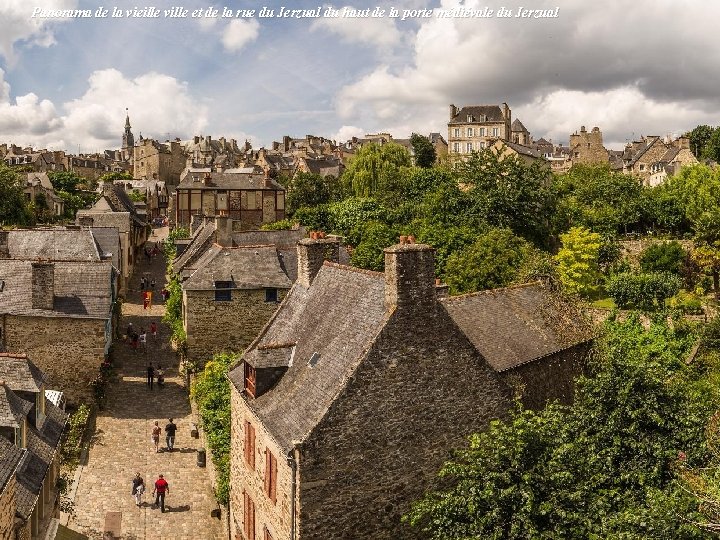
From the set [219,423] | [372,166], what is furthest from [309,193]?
[219,423]

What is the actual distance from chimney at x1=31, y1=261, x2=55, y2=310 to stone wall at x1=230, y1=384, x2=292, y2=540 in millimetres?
14018

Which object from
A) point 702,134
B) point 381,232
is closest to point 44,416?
point 381,232

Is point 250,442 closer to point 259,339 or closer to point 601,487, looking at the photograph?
point 259,339

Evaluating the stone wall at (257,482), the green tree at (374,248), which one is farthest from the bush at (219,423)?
the green tree at (374,248)

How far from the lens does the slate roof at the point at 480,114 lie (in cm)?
9988

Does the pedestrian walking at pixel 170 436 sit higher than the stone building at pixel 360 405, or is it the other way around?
the stone building at pixel 360 405

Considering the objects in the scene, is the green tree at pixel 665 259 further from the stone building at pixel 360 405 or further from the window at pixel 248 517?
the window at pixel 248 517

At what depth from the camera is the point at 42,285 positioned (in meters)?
28.1

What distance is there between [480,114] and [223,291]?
78464mm

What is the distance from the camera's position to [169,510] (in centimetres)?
2119

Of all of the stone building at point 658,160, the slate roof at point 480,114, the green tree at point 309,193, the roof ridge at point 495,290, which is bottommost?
the roof ridge at point 495,290

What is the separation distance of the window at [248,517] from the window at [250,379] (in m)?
2.89

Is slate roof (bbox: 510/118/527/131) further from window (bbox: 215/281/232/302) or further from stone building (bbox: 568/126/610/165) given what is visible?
window (bbox: 215/281/232/302)

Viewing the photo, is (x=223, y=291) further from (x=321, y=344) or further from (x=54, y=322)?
(x=321, y=344)
